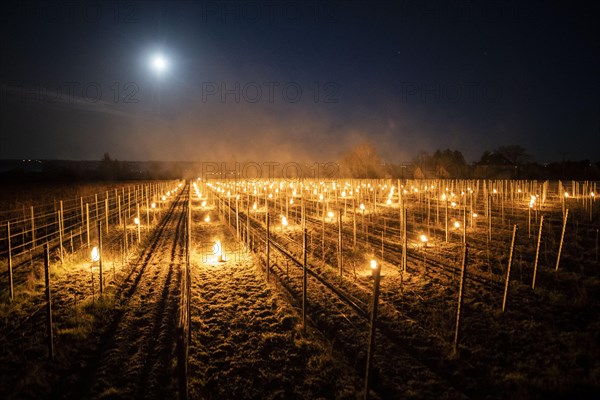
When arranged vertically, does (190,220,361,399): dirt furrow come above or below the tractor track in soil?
below

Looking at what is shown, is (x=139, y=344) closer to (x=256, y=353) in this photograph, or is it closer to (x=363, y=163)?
(x=256, y=353)

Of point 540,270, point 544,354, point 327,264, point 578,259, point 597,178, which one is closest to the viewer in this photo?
point 544,354

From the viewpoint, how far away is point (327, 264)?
920 cm

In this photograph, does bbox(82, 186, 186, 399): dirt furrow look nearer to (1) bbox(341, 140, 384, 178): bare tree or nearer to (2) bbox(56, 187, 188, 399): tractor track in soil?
(2) bbox(56, 187, 188, 399): tractor track in soil

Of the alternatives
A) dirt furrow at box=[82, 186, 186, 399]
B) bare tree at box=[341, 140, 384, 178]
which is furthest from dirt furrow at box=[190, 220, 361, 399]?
bare tree at box=[341, 140, 384, 178]

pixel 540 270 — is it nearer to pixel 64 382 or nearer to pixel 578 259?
pixel 578 259

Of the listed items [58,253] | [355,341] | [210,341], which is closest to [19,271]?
[58,253]

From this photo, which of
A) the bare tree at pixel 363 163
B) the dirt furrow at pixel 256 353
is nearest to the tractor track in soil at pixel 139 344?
the dirt furrow at pixel 256 353

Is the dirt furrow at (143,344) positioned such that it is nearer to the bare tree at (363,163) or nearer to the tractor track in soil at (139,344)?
the tractor track in soil at (139,344)

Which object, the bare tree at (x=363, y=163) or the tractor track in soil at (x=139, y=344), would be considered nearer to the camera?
the tractor track in soil at (x=139, y=344)

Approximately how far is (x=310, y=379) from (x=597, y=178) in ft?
214

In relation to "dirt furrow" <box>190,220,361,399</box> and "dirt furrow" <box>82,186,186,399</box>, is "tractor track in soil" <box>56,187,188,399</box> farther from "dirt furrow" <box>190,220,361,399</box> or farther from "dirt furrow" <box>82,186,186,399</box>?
"dirt furrow" <box>190,220,361,399</box>

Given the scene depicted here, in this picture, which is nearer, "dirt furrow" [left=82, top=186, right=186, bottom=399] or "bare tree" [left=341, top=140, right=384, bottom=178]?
"dirt furrow" [left=82, top=186, right=186, bottom=399]

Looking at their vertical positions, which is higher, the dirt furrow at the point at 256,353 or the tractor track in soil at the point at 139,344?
the tractor track in soil at the point at 139,344
